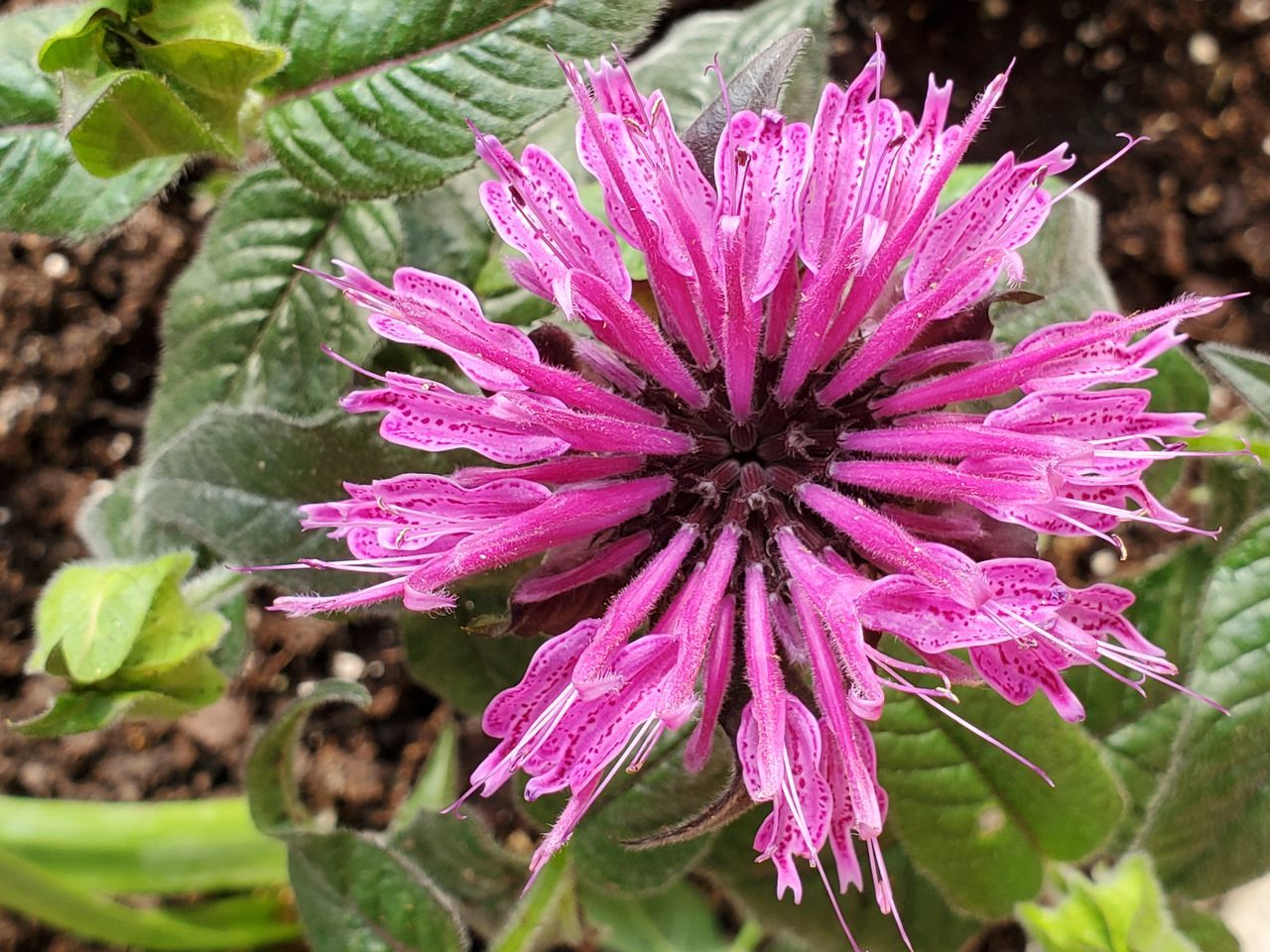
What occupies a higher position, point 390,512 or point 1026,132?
point 390,512

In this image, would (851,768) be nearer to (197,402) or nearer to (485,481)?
(485,481)

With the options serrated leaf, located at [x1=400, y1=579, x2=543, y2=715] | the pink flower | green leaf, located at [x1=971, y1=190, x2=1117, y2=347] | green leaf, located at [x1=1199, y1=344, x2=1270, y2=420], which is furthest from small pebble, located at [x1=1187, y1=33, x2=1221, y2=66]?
serrated leaf, located at [x1=400, y1=579, x2=543, y2=715]

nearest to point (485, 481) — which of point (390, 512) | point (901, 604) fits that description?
point (390, 512)

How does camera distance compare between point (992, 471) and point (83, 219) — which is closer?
point (992, 471)

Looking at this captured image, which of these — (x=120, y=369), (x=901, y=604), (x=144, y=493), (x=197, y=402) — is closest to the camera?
(x=901, y=604)

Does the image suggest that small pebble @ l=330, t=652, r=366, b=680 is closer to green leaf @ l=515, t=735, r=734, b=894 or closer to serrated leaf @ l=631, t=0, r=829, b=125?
green leaf @ l=515, t=735, r=734, b=894

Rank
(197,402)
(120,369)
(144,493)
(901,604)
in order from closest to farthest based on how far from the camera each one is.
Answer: (901,604) < (144,493) < (197,402) < (120,369)
